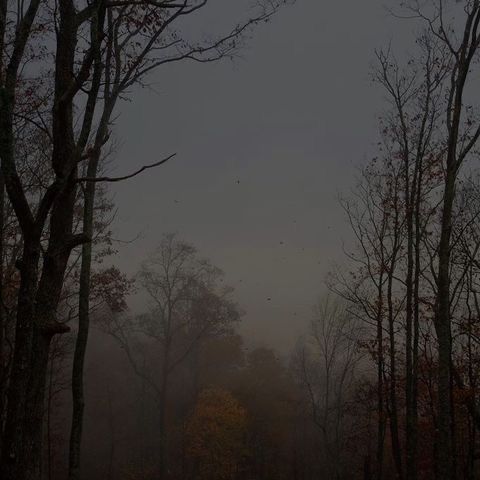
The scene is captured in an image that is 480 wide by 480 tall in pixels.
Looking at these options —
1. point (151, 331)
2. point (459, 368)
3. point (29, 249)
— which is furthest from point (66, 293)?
point (151, 331)

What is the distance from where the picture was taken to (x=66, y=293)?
52.8ft

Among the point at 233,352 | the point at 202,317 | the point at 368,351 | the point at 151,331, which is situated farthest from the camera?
the point at 233,352

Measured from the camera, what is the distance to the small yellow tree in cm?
2928

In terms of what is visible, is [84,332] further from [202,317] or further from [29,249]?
[202,317]

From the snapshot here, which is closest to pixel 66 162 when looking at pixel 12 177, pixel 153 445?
pixel 12 177

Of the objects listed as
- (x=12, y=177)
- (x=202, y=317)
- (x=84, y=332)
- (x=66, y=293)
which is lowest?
(x=84, y=332)

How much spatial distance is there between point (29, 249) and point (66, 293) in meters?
10.9

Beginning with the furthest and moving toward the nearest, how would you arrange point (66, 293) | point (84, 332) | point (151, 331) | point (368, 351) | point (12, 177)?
point (151, 331)
point (66, 293)
point (368, 351)
point (84, 332)
point (12, 177)

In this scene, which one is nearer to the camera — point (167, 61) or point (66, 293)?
point (167, 61)

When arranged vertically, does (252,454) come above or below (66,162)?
below

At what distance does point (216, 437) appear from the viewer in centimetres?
2959

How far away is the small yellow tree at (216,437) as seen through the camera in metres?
29.3

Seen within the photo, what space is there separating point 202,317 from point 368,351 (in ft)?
62.4

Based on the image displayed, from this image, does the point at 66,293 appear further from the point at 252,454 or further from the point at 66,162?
the point at 252,454
